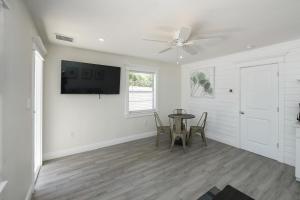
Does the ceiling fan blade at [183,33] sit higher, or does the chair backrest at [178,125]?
the ceiling fan blade at [183,33]

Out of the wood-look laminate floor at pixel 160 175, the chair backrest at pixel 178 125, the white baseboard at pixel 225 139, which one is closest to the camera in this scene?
the wood-look laminate floor at pixel 160 175

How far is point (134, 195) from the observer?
2.13 m

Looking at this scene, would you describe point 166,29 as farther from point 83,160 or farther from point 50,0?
point 83,160

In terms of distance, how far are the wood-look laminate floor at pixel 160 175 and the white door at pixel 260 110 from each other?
0.31 meters

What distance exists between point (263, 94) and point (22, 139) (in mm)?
4473

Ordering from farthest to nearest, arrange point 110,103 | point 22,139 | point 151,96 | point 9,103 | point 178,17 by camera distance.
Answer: point 151,96 → point 110,103 → point 178,17 → point 22,139 → point 9,103

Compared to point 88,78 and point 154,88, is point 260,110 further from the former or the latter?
point 88,78

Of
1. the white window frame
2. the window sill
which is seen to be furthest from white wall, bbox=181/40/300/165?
the window sill

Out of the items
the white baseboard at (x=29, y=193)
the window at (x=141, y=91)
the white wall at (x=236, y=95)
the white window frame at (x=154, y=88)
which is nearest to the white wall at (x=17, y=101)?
the white baseboard at (x=29, y=193)

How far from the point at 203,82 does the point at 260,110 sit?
177 cm

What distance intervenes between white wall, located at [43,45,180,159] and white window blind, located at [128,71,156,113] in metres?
0.29

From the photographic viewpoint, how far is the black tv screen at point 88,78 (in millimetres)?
3352

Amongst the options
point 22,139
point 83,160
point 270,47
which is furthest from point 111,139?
point 270,47

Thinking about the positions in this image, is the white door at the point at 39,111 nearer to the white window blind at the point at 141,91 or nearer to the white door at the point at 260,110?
the white window blind at the point at 141,91
